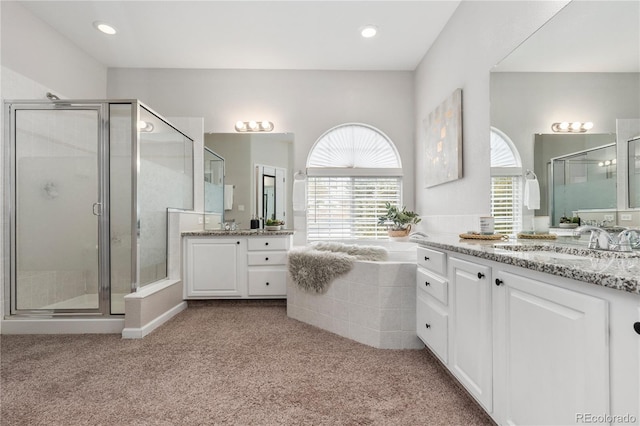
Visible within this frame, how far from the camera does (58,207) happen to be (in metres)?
2.72

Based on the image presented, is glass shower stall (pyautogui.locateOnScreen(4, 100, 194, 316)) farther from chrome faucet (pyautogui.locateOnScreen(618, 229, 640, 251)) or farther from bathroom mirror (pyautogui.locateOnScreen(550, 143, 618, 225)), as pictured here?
chrome faucet (pyautogui.locateOnScreen(618, 229, 640, 251))

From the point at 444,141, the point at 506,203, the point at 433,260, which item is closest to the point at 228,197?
the point at 444,141

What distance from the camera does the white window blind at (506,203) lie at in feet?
6.33

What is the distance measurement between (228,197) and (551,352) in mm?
3503

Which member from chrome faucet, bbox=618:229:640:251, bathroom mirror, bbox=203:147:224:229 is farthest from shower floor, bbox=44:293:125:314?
chrome faucet, bbox=618:229:640:251

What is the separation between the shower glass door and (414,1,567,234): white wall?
3088 mm

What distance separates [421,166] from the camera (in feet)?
12.5

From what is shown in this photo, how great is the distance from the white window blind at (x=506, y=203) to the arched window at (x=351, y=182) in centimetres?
187

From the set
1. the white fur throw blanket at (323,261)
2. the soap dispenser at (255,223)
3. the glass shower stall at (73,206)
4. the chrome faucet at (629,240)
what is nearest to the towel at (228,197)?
the soap dispenser at (255,223)

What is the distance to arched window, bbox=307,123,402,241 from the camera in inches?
159

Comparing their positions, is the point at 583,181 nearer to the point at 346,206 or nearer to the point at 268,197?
the point at 346,206

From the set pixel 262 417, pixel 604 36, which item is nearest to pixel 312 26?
pixel 604 36

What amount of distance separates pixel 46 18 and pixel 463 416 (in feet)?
14.8

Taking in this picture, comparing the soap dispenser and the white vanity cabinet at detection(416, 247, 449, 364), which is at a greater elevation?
the soap dispenser
